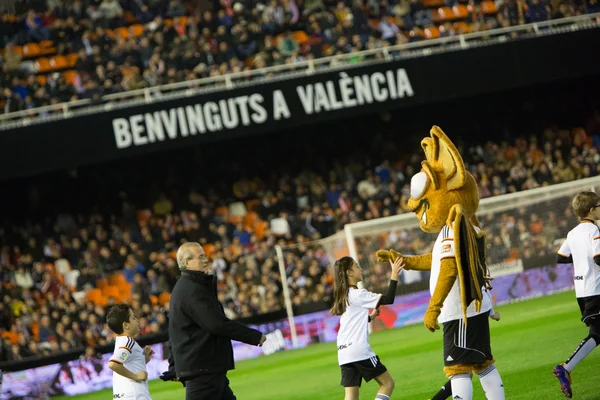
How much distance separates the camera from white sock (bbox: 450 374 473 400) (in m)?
6.84

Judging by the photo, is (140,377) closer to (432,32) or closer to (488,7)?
(432,32)

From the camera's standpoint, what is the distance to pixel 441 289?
22.6 ft

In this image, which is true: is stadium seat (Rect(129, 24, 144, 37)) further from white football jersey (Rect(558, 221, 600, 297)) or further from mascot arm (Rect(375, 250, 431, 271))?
mascot arm (Rect(375, 250, 431, 271))

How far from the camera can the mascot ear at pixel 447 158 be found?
7.14 metres

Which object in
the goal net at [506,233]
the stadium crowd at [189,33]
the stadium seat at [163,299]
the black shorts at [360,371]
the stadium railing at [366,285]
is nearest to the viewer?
the black shorts at [360,371]

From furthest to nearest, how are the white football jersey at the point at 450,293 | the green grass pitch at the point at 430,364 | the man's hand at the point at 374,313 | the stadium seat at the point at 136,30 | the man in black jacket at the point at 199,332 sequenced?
the stadium seat at the point at 136,30, the green grass pitch at the point at 430,364, the man's hand at the point at 374,313, the white football jersey at the point at 450,293, the man in black jacket at the point at 199,332

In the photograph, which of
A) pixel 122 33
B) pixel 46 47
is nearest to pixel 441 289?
pixel 122 33

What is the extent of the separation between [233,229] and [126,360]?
43.9 feet

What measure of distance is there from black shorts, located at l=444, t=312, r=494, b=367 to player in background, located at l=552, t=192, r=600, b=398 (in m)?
1.78

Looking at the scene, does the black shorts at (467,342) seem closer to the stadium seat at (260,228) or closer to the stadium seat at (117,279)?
the stadium seat at (117,279)

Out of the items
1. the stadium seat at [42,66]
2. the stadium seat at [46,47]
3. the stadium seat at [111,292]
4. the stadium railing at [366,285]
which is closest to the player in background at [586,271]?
the stadium railing at [366,285]

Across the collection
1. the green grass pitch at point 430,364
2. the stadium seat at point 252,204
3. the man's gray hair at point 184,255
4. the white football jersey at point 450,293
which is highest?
the stadium seat at point 252,204

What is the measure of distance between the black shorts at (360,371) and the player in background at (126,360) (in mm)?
1659

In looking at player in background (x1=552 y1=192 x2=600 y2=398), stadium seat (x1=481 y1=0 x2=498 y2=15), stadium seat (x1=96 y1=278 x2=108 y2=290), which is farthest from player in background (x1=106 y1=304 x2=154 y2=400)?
stadium seat (x1=481 y1=0 x2=498 y2=15)
